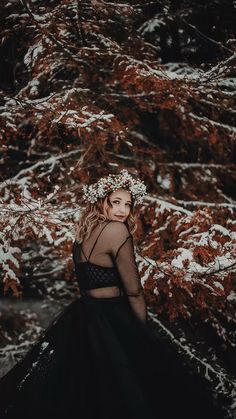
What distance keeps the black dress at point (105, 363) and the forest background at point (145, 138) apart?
113 centimetres

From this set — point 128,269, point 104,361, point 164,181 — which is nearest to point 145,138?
point 164,181

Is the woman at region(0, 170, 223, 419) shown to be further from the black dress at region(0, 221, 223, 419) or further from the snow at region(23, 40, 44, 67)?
the snow at region(23, 40, 44, 67)

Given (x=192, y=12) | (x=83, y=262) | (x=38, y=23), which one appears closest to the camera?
(x=83, y=262)

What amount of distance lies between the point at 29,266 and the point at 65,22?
3.48 metres

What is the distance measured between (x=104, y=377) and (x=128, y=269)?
66 centimetres

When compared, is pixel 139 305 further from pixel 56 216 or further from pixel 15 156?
pixel 15 156

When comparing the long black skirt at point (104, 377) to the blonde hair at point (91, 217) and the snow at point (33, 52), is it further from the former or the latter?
the snow at point (33, 52)

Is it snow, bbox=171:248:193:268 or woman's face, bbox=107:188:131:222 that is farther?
snow, bbox=171:248:193:268

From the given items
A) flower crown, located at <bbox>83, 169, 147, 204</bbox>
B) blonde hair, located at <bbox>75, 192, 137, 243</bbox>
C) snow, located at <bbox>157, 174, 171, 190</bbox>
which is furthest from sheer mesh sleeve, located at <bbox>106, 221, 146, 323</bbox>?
snow, located at <bbox>157, 174, 171, 190</bbox>

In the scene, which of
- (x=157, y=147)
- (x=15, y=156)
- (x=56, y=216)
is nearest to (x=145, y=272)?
(x=56, y=216)

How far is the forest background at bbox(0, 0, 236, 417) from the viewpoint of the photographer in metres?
4.23

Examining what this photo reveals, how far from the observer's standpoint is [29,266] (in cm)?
661

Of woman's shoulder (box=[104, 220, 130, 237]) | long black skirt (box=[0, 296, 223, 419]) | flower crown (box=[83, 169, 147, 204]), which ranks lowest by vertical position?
long black skirt (box=[0, 296, 223, 419])

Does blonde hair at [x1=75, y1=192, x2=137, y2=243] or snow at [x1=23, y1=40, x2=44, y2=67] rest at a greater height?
snow at [x1=23, y1=40, x2=44, y2=67]
